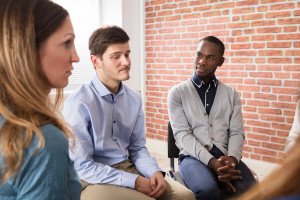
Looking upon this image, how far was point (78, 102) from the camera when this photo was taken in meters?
→ 1.70

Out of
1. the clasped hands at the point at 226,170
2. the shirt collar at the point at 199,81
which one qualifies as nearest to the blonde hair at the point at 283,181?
the clasped hands at the point at 226,170

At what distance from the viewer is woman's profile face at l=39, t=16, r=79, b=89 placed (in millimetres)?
955

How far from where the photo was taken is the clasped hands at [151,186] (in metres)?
1.66

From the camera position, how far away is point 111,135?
1814mm

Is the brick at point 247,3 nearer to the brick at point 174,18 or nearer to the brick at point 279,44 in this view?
the brick at point 279,44

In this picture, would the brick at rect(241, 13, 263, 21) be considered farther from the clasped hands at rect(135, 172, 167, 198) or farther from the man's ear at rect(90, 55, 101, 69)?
the clasped hands at rect(135, 172, 167, 198)

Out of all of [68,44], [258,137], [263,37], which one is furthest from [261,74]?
[68,44]

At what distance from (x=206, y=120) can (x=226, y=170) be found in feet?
1.31

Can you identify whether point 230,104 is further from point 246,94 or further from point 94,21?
point 94,21

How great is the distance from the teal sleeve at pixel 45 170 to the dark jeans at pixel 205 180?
118 centimetres

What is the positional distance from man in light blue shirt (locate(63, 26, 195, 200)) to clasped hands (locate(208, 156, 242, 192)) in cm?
28

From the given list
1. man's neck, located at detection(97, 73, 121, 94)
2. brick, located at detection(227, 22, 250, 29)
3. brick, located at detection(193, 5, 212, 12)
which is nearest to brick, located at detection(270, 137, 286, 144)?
brick, located at detection(227, 22, 250, 29)

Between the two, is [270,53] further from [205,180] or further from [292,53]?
[205,180]

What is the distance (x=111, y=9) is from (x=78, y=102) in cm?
257
